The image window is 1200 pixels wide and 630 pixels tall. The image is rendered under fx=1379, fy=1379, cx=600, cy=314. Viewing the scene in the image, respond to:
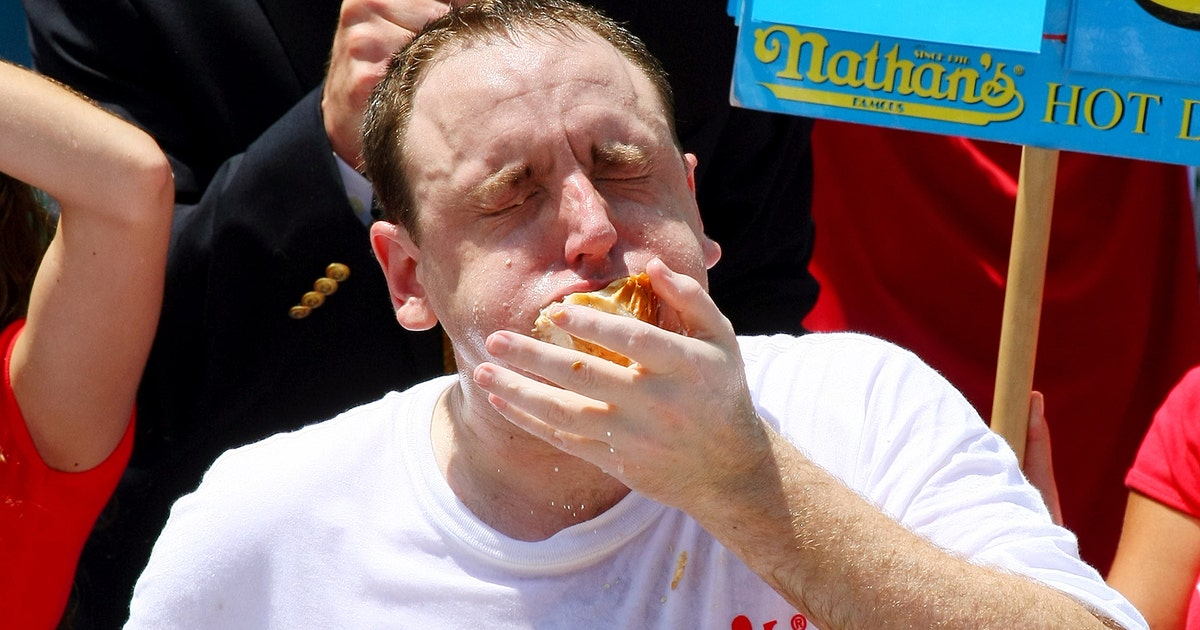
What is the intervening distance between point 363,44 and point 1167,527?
142 centimetres

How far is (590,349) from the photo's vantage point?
130 cm

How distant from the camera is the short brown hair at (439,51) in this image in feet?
5.37

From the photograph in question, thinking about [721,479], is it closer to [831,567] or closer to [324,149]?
[831,567]

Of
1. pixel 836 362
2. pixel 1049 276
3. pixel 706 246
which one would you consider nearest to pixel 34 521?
pixel 706 246

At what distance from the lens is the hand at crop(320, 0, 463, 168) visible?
6.31 ft

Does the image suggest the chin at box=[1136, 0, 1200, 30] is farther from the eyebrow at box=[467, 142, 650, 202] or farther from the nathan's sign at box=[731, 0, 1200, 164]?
the eyebrow at box=[467, 142, 650, 202]

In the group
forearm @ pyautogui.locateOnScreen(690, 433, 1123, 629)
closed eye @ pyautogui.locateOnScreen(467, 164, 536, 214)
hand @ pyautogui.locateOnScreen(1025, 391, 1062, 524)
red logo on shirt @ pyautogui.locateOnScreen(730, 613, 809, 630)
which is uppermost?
closed eye @ pyautogui.locateOnScreen(467, 164, 536, 214)

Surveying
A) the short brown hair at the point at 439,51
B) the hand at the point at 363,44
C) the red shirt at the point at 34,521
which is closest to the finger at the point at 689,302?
the short brown hair at the point at 439,51

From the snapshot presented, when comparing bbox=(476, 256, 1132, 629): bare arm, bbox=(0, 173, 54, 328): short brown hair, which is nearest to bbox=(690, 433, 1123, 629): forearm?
bbox=(476, 256, 1132, 629): bare arm

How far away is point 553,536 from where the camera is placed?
5.01 ft

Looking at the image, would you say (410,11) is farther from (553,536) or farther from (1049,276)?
(1049,276)

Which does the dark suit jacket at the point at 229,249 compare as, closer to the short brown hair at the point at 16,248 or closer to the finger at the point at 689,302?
the short brown hair at the point at 16,248

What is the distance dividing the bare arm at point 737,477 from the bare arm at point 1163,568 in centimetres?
91

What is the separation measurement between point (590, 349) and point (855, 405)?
0.42 m
